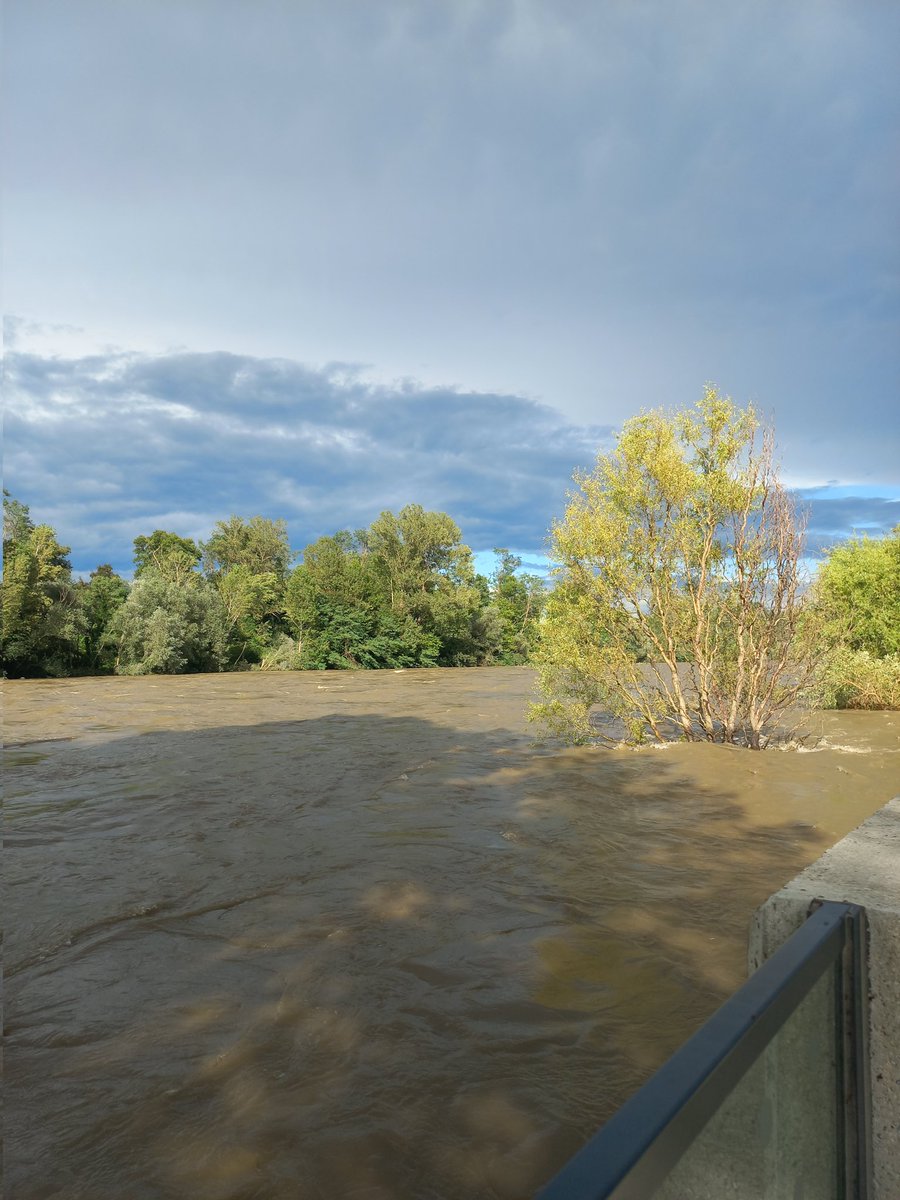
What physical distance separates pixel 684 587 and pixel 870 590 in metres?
10.6

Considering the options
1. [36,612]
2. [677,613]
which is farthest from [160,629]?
[677,613]

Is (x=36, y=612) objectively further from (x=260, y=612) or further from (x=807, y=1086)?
(x=807, y=1086)

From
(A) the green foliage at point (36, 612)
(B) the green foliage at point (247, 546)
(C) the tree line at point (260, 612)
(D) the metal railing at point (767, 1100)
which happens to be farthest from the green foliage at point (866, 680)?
(B) the green foliage at point (247, 546)

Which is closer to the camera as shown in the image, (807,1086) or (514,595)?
(807,1086)

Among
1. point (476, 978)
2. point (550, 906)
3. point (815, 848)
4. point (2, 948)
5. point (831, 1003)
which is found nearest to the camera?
point (831, 1003)

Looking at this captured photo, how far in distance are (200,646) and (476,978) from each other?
120 feet

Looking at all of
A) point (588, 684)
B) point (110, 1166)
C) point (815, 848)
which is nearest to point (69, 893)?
point (110, 1166)

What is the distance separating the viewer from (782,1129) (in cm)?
145

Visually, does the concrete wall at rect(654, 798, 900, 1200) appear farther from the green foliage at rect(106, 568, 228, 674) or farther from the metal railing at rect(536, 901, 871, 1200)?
the green foliage at rect(106, 568, 228, 674)

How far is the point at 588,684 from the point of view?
41.6 feet

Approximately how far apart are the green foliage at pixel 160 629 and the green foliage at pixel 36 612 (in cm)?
212

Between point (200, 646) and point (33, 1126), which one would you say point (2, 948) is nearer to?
point (33, 1126)

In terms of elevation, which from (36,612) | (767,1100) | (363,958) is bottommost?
(363,958)

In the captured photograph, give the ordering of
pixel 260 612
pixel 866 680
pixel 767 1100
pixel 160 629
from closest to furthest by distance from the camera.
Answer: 1. pixel 767 1100
2. pixel 866 680
3. pixel 160 629
4. pixel 260 612
